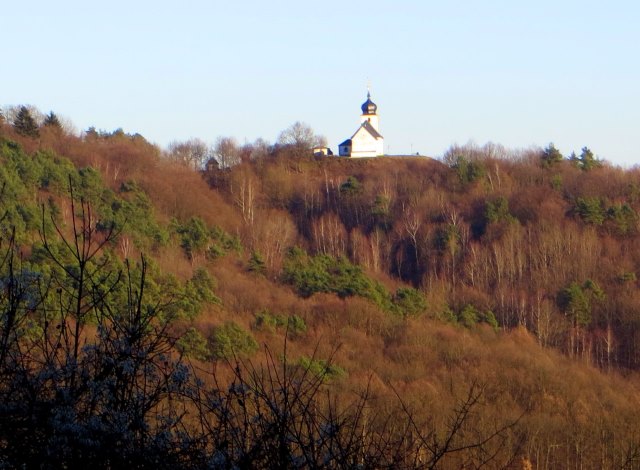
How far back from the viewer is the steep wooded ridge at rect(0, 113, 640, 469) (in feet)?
10.1

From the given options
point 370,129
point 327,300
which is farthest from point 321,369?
point 370,129

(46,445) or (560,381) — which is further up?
(46,445)

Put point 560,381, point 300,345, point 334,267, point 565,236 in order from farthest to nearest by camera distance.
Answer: point 565,236, point 334,267, point 300,345, point 560,381

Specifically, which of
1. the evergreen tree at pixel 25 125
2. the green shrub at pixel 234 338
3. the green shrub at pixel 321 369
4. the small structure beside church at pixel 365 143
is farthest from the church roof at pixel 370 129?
the green shrub at pixel 321 369

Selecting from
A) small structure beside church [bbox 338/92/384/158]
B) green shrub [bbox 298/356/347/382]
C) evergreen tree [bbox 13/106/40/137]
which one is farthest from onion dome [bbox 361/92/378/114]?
green shrub [bbox 298/356/347/382]

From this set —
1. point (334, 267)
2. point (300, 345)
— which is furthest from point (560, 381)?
point (334, 267)

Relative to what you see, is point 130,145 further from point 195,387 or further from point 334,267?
point 195,387

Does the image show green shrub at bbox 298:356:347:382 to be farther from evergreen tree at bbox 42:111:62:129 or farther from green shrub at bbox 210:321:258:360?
evergreen tree at bbox 42:111:62:129

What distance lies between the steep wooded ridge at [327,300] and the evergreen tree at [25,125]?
114 mm

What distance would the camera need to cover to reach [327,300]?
36.1 m

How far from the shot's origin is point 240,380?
3232mm

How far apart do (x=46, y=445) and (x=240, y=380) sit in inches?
24.1

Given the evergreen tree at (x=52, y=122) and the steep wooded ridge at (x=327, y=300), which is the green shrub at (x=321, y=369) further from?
the evergreen tree at (x=52, y=122)

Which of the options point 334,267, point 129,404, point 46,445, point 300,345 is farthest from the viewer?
point 334,267
